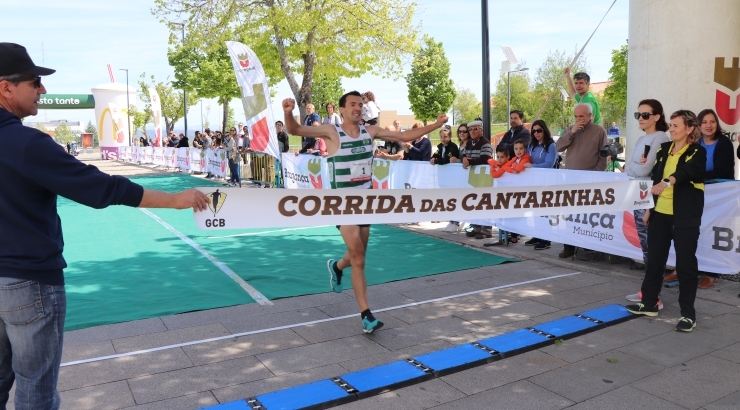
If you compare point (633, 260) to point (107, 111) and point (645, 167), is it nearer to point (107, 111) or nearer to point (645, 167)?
point (645, 167)

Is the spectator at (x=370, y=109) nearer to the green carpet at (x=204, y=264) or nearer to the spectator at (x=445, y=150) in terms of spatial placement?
the spectator at (x=445, y=150)

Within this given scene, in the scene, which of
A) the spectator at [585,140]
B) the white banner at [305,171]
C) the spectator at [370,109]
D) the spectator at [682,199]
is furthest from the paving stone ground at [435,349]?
the white banner at [305,171]

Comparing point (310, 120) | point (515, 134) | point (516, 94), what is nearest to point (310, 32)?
point (310, 120)

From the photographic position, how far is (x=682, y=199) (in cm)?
539

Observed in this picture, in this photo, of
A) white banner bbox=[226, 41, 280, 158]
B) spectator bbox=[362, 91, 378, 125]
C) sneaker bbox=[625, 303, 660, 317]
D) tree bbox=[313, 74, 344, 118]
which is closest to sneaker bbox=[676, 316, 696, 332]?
sneaker bbox=[625, 303, 660, 317]

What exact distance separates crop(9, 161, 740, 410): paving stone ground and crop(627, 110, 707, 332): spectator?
460 mm

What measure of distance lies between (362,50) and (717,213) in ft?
57.7

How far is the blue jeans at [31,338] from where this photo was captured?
266 centimetres

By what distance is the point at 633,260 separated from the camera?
25.8 ft

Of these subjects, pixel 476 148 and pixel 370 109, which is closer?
pixel 476 148


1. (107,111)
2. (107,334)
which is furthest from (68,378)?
(107,111)

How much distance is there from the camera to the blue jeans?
266cm

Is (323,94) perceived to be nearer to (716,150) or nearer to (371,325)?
(716,150)

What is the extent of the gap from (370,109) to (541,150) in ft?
15.1
